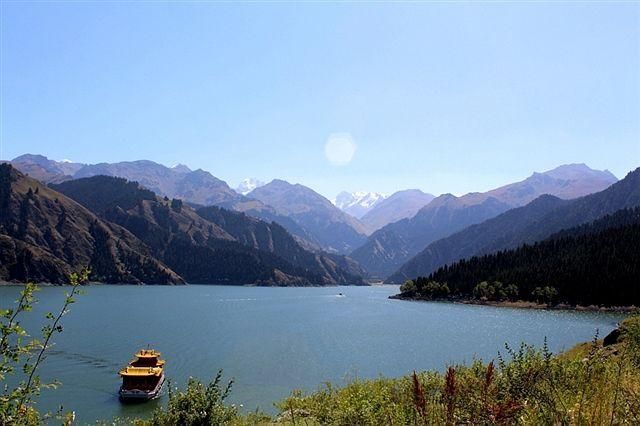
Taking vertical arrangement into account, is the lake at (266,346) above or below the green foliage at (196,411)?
below

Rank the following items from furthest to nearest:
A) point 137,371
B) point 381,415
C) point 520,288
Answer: point 520,288
point 137,371
point 381,415

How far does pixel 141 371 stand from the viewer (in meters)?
54.2

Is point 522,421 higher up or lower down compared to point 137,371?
higher up

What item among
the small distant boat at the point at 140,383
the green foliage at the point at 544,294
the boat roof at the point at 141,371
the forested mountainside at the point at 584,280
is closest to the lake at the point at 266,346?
the small distant boat at the point at 140,383

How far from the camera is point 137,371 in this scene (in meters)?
54.2

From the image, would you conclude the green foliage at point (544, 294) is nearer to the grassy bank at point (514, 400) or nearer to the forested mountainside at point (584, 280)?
the forested mountainside at point (584, 280)

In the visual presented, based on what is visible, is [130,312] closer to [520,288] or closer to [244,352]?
[244,352]

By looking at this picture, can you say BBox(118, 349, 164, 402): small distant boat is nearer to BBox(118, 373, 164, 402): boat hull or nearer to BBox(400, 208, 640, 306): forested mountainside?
BBox(118, 373, 164, 402): boat hull

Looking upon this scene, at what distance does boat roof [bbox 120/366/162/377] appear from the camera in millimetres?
52531

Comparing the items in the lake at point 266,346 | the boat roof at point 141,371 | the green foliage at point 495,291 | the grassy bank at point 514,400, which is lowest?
the lake at point 266,346

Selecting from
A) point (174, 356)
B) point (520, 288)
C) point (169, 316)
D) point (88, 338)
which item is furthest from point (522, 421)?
point (520, 288)

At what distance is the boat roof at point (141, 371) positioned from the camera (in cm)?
5253

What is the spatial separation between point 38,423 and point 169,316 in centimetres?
13942

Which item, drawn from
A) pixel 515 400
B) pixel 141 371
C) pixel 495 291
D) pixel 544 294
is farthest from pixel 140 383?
pixel 495 291
